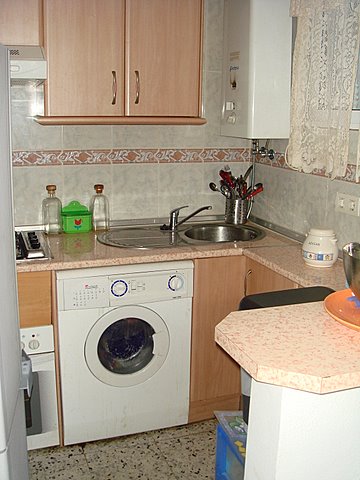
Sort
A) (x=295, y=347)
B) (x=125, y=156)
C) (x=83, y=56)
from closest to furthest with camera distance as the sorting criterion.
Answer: (x=295, y=347) → (x=83, y=56) → (x=125, y=156)

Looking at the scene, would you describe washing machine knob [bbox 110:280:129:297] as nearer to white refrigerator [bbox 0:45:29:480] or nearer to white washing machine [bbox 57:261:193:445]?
white washing machine [bbox 57:261:193:445]

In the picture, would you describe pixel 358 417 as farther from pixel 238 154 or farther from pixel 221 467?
pixel 238 154

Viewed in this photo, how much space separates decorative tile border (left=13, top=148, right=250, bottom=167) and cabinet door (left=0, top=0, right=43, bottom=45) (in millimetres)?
577

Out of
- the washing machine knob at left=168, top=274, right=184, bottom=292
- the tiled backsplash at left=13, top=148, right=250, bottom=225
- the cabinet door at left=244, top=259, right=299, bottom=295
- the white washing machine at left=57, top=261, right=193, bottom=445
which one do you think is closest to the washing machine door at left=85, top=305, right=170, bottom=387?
the white washing machine at left=57, top=261, right=193, bottom=445

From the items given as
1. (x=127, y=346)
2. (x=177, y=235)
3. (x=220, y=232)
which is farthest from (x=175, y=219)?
(x=127, y=346)

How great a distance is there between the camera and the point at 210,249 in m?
2.68

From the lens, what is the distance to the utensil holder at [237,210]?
126 inches

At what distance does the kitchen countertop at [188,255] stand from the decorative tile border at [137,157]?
39 centimetres

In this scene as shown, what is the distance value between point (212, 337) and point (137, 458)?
65 centimetres

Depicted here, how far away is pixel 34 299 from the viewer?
2.45 meters

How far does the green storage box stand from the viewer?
2958 millimetres

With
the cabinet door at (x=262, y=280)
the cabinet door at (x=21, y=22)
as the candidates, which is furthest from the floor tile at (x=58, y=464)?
the cabinet door at (x=21, y=22)

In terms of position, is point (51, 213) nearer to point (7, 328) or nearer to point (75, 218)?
point (75, 218)

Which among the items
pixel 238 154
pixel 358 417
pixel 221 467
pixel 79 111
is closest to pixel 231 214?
pixel 238 154
